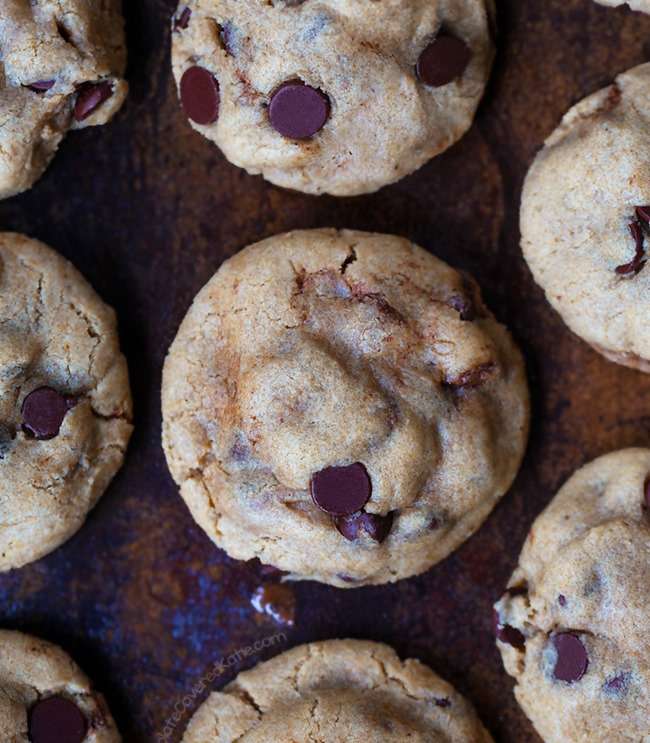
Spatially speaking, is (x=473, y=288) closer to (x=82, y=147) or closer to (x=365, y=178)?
(x=365, y=178)

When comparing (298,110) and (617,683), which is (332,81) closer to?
(298,110)

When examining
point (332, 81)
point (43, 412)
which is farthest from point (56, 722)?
point (332, 81)

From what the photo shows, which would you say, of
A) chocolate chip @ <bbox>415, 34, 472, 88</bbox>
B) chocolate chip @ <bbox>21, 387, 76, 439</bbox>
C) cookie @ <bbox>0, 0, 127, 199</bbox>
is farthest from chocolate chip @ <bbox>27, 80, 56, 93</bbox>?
chocolate chip @ <bbox>415, 34, 472, 88</bbox>

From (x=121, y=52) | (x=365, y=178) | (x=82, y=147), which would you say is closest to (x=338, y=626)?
(x=365, y=178)

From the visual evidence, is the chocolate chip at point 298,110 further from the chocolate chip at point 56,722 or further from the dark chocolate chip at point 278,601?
the chocolate chip at point 56,722

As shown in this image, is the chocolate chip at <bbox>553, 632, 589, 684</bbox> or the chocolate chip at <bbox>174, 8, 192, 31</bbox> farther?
the chocolate chip at <bbox>174, 8, 192, 31</bbox>

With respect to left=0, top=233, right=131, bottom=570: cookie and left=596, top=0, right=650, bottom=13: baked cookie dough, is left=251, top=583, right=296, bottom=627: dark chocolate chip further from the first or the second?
left=596, top=0, right=650, bottom=13: baked cookie dough

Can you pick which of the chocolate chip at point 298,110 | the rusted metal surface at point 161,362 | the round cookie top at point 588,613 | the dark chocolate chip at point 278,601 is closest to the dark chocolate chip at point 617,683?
the round cookie top at point 588,613
